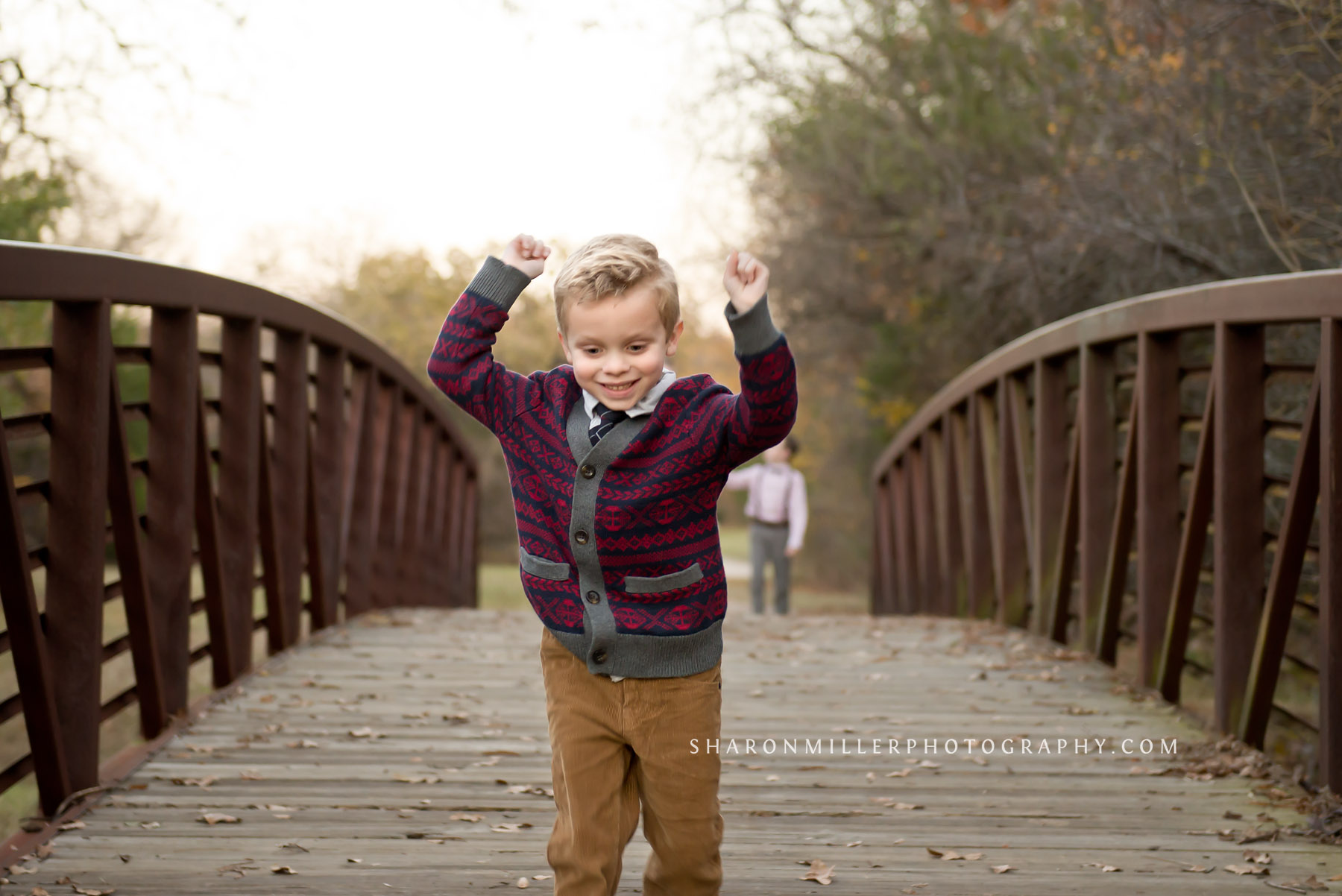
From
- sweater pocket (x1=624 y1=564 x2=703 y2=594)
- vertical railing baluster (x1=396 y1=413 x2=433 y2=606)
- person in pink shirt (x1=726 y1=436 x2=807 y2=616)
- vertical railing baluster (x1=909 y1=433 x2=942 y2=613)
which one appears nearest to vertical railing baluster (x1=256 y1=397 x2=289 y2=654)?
vertical railing baluster (x1=396 y1=413 x2=433 y2=606)

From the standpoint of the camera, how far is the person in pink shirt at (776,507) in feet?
29.3

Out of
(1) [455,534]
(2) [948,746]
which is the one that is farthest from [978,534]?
(1) [455,534]

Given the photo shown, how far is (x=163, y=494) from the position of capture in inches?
157

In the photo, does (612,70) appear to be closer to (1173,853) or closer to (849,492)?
(849,492)

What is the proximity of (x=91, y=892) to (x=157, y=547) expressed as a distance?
60.7 inches

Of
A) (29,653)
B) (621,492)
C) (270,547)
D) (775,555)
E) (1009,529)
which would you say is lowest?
(775,555)

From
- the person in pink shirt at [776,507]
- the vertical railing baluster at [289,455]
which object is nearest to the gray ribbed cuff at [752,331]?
the vertical railing baluster at [289,455]

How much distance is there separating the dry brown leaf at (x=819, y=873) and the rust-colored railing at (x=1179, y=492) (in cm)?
133

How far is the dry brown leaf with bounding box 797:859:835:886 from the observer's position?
110 inches

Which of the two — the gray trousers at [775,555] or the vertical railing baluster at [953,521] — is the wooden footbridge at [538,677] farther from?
the gray trousers at [775,555]

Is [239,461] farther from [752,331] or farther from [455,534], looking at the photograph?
[455,534]

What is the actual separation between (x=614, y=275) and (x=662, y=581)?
0.57 metres

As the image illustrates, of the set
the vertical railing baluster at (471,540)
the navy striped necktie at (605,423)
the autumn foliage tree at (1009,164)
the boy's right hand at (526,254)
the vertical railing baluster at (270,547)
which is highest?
the autumn foliage tree at (1009,164)

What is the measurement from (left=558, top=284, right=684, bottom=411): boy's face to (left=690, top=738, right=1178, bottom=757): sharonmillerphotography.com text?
5.97 ft
